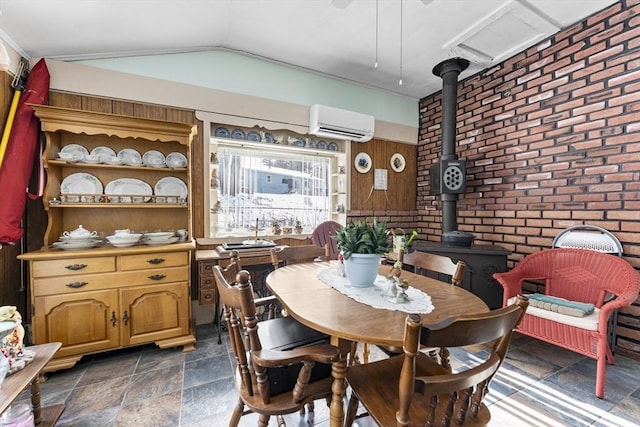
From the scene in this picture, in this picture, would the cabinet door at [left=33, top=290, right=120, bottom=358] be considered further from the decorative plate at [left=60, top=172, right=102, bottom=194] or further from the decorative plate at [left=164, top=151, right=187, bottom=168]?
the decorative plate at [left=164, top=151, right=187, bottom=168]

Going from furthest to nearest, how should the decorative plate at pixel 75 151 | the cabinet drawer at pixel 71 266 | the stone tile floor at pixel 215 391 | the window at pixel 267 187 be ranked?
1. the window at pixel 267 187
2. the decorative plate at pixel 75 151
3. the cabinet drawer at pixel 71 266
4. the stone tile floor at pixel 215 391

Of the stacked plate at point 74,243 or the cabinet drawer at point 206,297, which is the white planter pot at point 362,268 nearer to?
the cabinet drawer at point 206,297

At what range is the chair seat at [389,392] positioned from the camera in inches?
37.7

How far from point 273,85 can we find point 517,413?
3.54 meters

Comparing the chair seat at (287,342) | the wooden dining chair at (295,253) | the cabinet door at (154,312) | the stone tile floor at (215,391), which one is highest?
the wooden dining chair at (295,253)

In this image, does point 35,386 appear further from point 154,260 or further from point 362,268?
point 362,268

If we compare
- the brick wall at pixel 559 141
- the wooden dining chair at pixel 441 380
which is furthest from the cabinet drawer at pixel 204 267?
the brick wall at pixel 559 141

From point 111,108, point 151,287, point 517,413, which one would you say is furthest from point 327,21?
point 517,413

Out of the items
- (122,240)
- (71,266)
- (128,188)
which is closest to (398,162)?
(128,188)

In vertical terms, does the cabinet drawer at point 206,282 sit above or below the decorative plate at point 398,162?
below

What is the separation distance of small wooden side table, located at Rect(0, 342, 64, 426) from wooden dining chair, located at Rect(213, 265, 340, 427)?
948mm

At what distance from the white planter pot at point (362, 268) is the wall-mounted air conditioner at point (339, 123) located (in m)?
2.17

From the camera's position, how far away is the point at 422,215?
4.13 metres

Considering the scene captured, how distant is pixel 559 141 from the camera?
2611 mm
